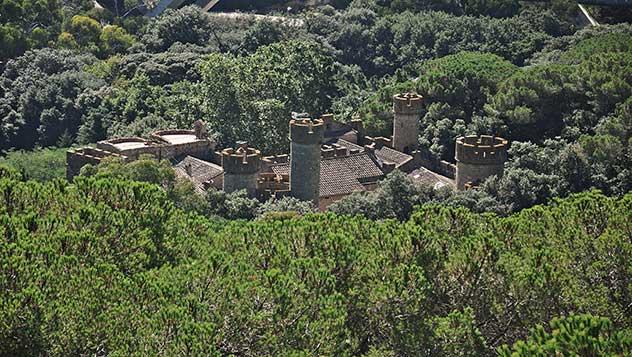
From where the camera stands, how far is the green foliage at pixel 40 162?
53531 millimetres

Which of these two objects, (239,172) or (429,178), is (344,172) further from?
(239,172)

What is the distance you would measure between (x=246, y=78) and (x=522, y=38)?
15210 millimetres

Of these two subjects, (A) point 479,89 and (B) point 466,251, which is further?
(A) point 479,89

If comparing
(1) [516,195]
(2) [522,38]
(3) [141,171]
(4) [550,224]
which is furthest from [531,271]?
(2) [522,38]

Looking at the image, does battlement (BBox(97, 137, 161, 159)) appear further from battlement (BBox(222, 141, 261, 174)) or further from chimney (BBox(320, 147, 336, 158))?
chimney (BBox(320, 147, 336, 158))

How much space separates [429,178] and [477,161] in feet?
9.15

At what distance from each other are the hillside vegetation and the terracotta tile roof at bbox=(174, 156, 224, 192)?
733 inches

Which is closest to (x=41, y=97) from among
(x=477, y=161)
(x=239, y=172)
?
(x=239, y=172)

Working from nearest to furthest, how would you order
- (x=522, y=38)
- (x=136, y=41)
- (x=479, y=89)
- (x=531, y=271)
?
(x=531, y=271) < (x=479, y=89) < (x=522, y=38) < (x=136, y=41)

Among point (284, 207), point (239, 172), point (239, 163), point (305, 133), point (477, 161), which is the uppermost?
point (305, 133)

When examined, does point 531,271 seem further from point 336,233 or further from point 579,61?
point 579,61

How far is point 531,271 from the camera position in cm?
2836

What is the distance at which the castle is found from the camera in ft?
160

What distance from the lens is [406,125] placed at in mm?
54094
